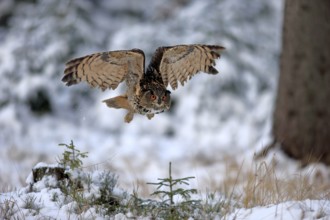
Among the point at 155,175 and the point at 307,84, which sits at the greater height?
the point at 307,84

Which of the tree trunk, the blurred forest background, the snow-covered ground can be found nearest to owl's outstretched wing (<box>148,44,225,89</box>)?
the tree trunk

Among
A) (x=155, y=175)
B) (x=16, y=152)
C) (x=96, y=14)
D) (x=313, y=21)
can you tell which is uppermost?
(x=96, y=14)

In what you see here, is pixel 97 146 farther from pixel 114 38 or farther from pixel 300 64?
pixel 300 64

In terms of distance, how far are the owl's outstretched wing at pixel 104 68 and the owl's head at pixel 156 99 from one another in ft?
0.58

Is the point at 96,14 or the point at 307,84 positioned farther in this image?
the point at 96,14

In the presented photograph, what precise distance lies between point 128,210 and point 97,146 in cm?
597

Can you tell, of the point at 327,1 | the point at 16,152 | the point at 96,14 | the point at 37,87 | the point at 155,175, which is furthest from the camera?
the point at 96,14

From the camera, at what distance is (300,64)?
23.0 feet

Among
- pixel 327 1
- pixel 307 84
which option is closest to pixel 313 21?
pixel 327 1

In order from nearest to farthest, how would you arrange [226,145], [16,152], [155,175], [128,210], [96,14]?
[128,210] < [155,175] < [16,152] < [226,145] < [96,14]

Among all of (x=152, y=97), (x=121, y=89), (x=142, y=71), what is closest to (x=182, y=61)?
(x=142, y=71)

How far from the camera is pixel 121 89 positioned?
10078 millimetres

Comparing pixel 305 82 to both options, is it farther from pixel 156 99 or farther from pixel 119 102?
pixel 156 99

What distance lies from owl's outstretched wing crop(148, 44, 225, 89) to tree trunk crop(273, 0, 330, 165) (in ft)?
11.1
